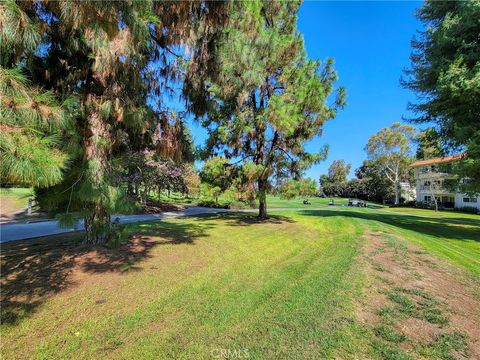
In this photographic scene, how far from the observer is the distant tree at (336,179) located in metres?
74.1

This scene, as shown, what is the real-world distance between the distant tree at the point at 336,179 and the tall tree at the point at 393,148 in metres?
26.7

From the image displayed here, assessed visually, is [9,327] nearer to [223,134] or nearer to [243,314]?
[243,314]

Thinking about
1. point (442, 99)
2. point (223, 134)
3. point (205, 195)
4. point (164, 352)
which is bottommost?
point (164, 352)

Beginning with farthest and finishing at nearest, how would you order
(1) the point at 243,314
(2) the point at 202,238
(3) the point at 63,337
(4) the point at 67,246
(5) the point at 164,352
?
(2) the point at 202,238, (4) the point at 67,246, (1) the point at 243,314, (3) the point at 63,337, (5) the point at 164,352

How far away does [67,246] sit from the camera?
6.33 m

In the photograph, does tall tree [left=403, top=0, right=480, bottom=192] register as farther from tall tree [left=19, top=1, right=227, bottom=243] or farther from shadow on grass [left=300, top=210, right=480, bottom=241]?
tall tree [left=19, top=1, right=227, bottom=243]

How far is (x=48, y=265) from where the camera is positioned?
16.4 feet

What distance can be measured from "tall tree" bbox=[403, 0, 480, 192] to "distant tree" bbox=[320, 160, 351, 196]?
59898 millimetres

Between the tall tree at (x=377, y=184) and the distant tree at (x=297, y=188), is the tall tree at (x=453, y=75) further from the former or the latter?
the tall tree at (x=377, y=184)

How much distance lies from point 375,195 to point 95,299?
195ft

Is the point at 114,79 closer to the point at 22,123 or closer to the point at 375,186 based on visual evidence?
the point at 22,123

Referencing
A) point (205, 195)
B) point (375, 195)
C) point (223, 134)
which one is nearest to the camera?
point (223, 134)

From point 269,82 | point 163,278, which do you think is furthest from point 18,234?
point 269,82

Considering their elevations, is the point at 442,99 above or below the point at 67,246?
above
